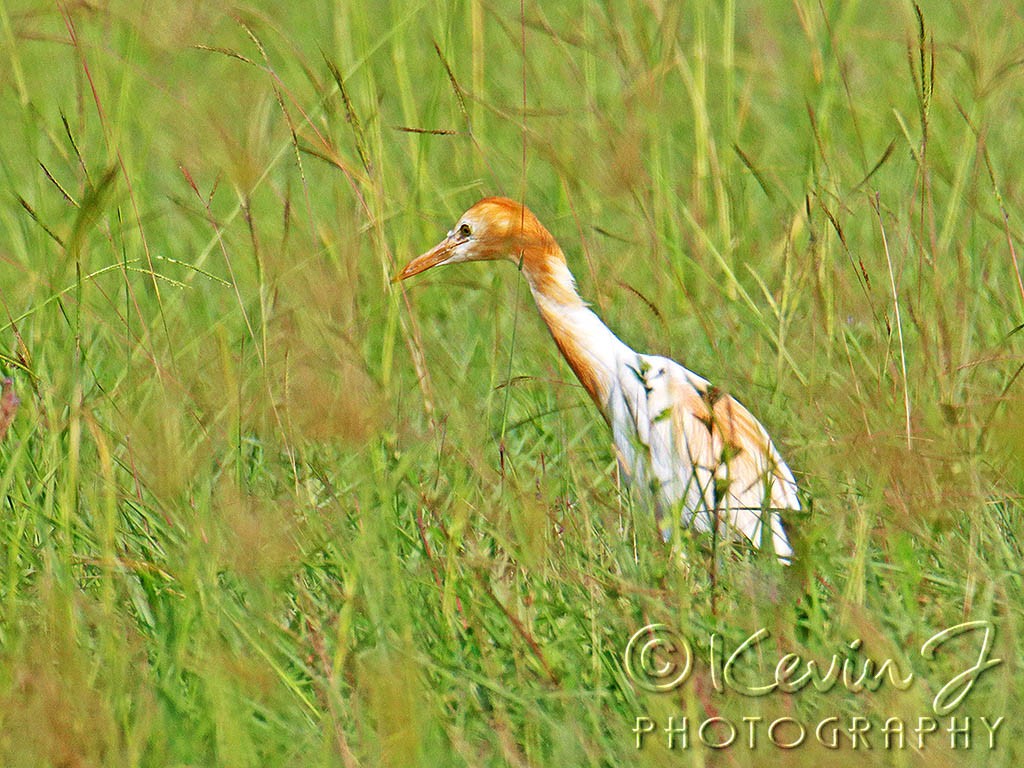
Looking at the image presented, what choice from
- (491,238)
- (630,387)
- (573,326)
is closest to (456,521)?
(630,387)

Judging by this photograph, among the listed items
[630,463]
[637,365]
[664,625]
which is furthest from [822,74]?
[664,625]

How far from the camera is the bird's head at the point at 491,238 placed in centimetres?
312

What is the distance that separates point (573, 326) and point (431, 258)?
37 cm

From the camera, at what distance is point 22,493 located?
242 cm

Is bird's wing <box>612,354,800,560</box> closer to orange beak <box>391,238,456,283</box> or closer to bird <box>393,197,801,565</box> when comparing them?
bird <box>393,197,801,565</box>

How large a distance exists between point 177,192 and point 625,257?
1912mm

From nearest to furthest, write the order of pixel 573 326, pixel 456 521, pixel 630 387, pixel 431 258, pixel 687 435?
pixel 456 521 < pixel 687 435 < pixel 630 387 < pixel 573 326 < pixel 431 258

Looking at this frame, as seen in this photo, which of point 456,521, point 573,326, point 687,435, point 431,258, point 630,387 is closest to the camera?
point 456,521

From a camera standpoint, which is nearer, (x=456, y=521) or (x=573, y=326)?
(x=456, y=521)

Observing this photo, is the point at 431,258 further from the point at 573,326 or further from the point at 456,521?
the point at 456,521

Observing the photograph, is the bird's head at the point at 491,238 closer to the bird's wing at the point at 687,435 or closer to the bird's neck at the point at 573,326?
the bird's neck at the point at 573,326

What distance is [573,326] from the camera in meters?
3.12

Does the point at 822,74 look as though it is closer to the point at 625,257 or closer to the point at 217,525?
the point at 625,257

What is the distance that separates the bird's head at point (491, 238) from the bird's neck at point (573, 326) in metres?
0.03
